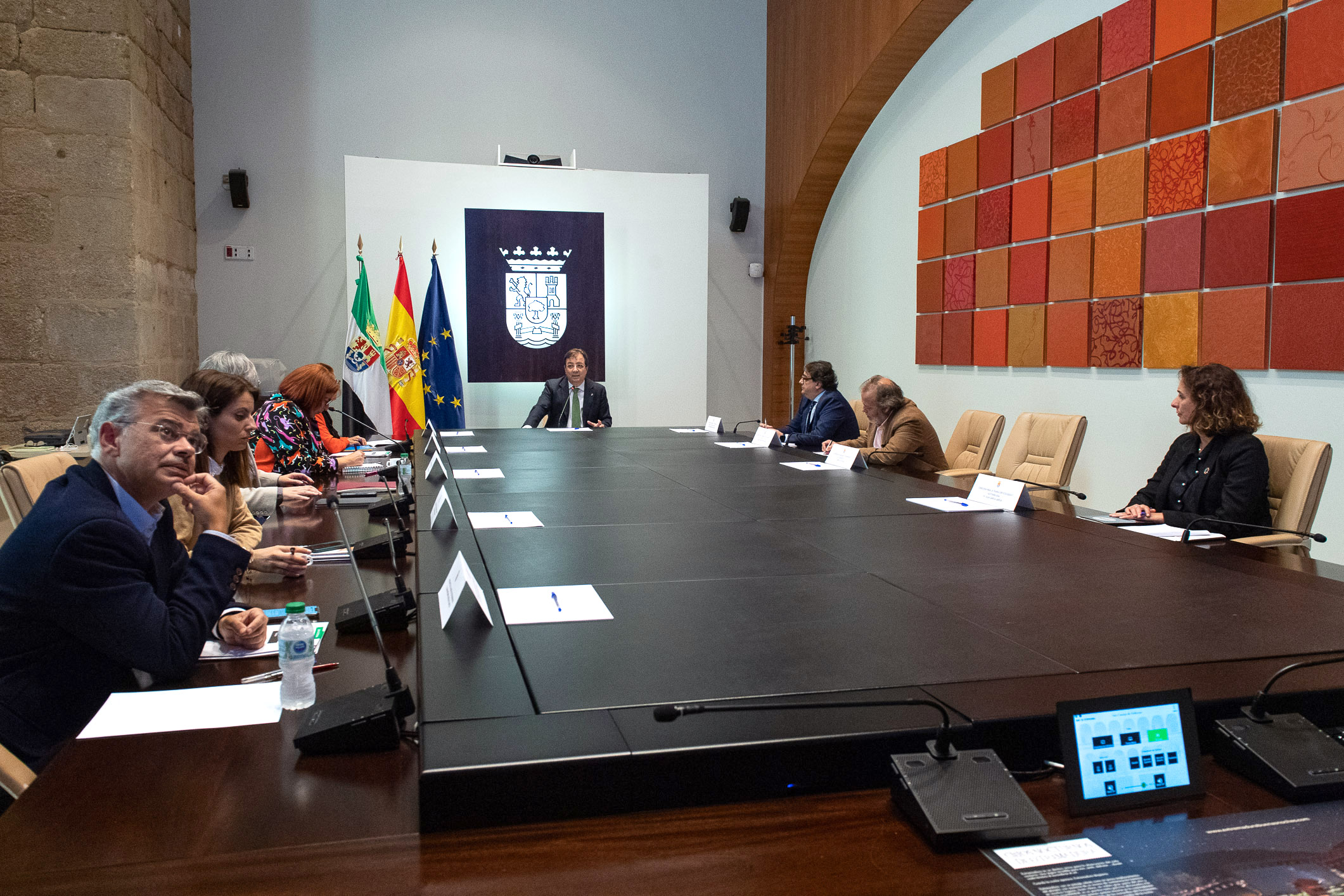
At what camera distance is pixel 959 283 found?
6.16m

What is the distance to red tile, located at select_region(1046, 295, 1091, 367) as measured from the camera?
505 centimetres

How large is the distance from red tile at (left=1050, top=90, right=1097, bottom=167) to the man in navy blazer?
66.3 inches

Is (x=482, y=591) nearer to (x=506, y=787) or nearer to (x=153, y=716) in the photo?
(x=153, y=716)

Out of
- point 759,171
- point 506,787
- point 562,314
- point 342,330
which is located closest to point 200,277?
point 342,330

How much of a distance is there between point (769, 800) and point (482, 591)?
2.56 ft

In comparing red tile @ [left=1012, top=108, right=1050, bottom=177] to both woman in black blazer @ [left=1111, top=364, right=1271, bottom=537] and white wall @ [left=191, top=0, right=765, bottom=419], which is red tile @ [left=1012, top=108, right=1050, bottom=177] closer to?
woman in black blazer @ [left=1111, top=364, right=1271, bottom=537]

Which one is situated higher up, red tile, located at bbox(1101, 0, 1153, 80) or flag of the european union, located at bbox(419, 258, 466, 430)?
red tile, located at bbox(1101, 0, 1153, 80)

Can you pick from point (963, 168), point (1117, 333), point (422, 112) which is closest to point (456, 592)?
point (1117, 333)

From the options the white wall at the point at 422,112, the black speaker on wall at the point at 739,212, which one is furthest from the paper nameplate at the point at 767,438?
the black speaker on wall at the point at 739,212

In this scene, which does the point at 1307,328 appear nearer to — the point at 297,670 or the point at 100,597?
the point at 297,670

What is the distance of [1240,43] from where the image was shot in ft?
13.3

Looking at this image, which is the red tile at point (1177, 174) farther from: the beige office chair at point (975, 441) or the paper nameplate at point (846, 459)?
the paper nameplate at point (846, 459)

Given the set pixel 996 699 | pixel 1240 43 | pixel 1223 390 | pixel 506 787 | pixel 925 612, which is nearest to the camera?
pixel 506 787

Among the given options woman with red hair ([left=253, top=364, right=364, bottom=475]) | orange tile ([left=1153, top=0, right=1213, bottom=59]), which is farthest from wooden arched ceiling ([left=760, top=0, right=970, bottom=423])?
woman with red hair ([left=253, top=364, right=364, bottom=475])
